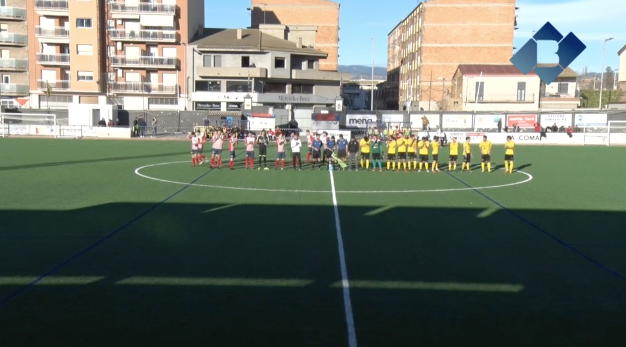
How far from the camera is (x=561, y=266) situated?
1089cm

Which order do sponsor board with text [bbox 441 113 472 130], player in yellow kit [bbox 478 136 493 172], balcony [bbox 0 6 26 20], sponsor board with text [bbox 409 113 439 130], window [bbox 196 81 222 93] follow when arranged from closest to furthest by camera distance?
player in yellow kit [bbox 478 136 493 172] < sponsor board with text [bbox 441 113 472 130] < sponsor board with text [bbox 409 113 439 130] < balcony [bbox 0 6 26 20] < window [bbox 196 81 222 93]

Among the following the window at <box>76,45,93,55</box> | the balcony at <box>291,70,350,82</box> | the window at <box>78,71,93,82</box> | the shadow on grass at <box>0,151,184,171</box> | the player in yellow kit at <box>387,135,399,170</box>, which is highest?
the window at <box>76,45,93,55</box>

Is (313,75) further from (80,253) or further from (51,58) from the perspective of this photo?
(80,253)

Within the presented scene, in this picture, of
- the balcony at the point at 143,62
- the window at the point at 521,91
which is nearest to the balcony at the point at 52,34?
the balcony at the point at 143,62

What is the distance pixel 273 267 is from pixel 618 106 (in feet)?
223

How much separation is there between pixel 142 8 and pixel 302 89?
1940 cm

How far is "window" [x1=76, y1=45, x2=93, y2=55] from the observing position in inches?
2526

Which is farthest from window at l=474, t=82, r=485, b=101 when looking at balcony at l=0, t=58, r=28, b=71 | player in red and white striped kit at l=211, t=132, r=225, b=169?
balcony at l=0, t=58, r=28, b=71

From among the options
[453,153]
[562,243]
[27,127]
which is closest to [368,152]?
[453,153]

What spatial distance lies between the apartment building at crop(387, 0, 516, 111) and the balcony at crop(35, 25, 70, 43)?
41.6 meters

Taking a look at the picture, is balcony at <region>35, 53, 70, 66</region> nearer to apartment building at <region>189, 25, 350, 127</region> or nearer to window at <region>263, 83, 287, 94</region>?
apartment building at <region>189, 25, 350, 127</region>

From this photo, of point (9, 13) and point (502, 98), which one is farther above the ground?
point (9, 13)

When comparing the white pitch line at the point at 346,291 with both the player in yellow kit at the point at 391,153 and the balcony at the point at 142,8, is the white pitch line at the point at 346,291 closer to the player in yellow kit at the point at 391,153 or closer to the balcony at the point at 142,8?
the player in yellow kit at the point at 391,153

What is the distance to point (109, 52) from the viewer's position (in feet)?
216
